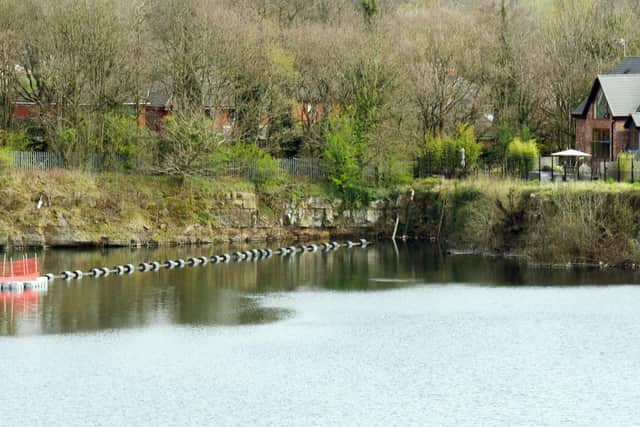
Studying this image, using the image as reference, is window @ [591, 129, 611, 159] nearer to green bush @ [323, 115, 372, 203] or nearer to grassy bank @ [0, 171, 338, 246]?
green bush @ [323, 115, 372, 203]

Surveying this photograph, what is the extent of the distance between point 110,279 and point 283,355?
19.9 m

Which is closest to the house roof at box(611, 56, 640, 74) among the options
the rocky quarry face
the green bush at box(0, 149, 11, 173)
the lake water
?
the rocky quarry face

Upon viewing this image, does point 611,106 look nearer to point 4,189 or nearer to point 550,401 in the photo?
point 4,189

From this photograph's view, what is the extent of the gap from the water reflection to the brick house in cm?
1410

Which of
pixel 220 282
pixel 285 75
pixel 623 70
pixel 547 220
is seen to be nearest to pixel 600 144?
pixel 623 70

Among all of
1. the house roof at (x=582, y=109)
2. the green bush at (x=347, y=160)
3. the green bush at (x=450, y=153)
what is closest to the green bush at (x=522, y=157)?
the green bush at (x=450, y=153)

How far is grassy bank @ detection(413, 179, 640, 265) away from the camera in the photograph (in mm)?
61750

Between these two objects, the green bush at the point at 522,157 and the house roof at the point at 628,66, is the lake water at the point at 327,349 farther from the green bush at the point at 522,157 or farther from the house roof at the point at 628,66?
the house roof at the point at 628,66

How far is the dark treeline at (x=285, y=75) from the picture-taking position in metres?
76.8

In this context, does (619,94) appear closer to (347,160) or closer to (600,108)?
(600,108)

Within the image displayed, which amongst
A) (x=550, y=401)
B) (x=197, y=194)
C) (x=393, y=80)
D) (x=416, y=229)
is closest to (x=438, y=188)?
(x=416, y=229)

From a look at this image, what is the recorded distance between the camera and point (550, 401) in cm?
3638

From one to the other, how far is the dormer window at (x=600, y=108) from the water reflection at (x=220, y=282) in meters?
14.7

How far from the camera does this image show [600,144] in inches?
3179
